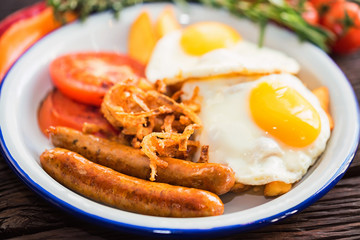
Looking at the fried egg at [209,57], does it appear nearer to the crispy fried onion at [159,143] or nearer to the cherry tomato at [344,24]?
the crispy fried onion at [159,143]

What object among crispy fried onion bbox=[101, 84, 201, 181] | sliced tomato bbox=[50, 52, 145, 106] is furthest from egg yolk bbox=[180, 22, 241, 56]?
crispy fried onion bbox=[101, 84, 201, 181]

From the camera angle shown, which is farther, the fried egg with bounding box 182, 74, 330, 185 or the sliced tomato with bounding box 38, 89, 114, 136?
the sliced tomato with bounding box 38, 89, 114, 136

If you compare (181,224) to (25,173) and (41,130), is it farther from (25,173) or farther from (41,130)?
(41,130)

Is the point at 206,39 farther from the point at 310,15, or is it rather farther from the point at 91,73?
the point at 310,15

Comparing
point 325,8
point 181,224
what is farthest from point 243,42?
point 181,224

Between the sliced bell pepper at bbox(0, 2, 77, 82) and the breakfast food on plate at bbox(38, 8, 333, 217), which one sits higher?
the sliced bell pepper at bbox(0, 2, 77, 82)

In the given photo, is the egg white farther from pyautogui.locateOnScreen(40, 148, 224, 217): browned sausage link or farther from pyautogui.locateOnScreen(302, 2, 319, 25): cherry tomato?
pyautogui.locateOnScreen(40, 148, 224, 217): browned sausage link

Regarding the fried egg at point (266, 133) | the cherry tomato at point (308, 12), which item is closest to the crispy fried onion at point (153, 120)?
the fried egg at point (266, 133)
